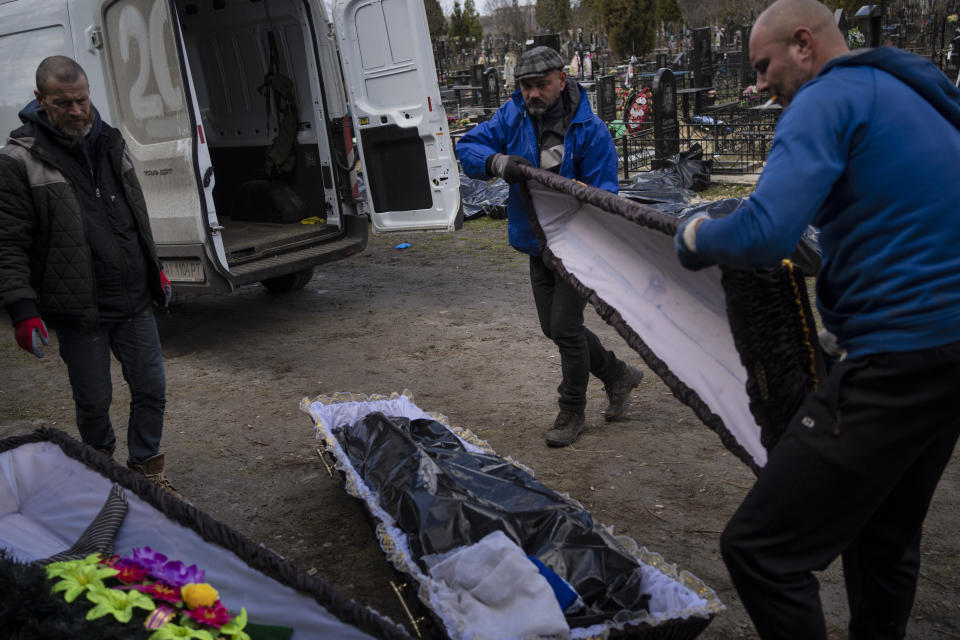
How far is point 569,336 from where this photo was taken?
4438 mm

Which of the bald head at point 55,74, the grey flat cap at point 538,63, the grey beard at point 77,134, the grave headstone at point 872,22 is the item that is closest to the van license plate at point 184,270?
the grey beard at point 77,134

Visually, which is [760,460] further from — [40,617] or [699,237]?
[40,617]

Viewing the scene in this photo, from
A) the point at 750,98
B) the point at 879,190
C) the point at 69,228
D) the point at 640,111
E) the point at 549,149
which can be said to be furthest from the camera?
the point at 750,98

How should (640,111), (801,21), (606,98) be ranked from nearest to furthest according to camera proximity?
(801,21) → (640,111) → (606,98)

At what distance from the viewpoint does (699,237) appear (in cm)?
203

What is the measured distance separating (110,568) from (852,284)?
2.18 m

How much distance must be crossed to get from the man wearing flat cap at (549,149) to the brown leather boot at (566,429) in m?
0.24

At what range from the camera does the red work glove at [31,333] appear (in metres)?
3.47

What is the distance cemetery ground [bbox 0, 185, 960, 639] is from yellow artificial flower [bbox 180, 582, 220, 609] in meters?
1.07

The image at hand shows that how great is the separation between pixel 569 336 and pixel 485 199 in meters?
7.22

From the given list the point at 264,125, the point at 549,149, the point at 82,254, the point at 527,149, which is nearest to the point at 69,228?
the point at 82,254

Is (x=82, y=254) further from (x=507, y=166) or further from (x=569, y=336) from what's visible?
(x=569, y=336)

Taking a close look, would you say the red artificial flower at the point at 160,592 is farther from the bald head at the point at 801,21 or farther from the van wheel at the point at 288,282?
the van wheel at the point at 288,282

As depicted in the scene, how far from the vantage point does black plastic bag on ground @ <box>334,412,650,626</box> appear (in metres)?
Answer: 2.79
